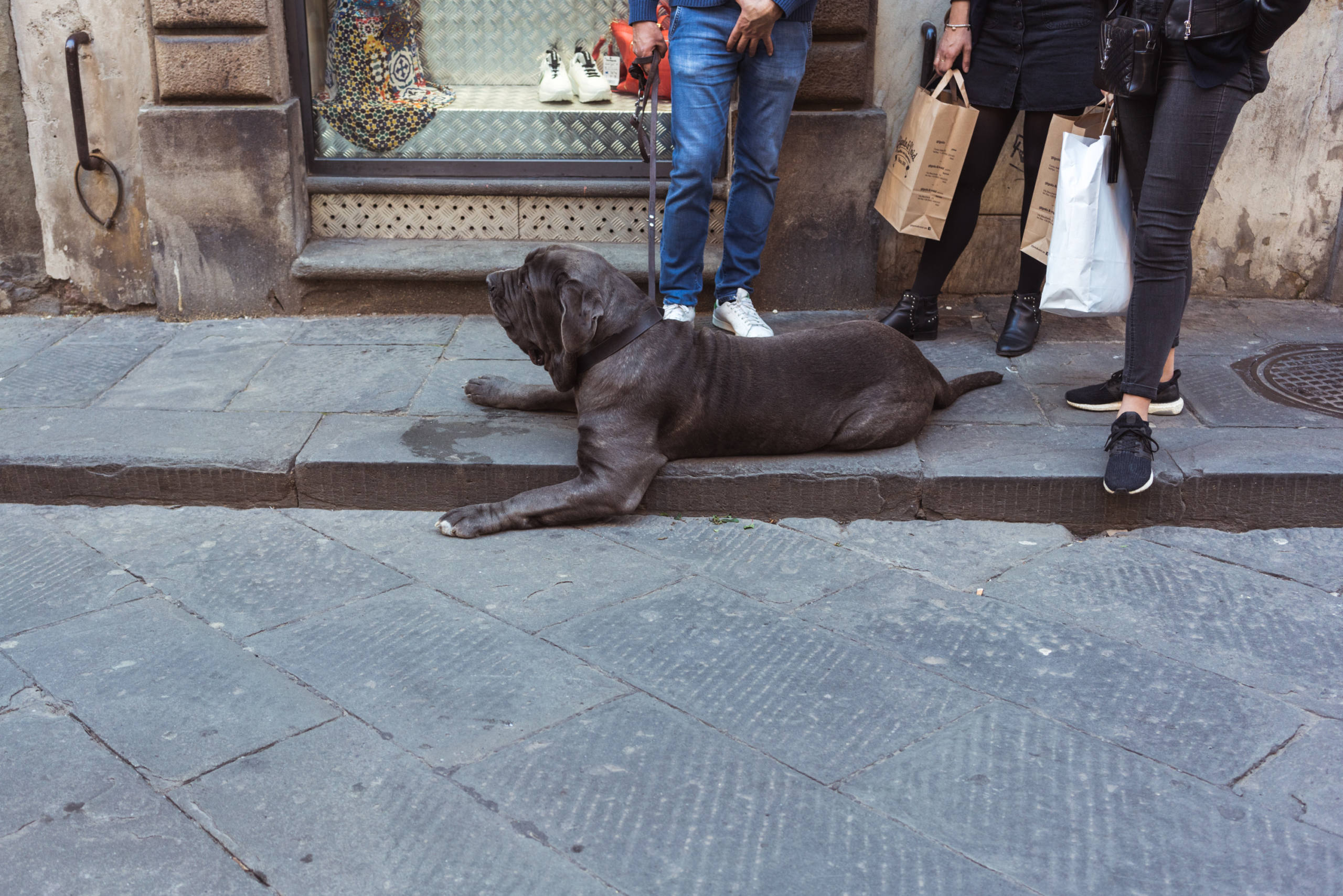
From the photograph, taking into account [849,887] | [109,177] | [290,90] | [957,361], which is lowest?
[849,887]

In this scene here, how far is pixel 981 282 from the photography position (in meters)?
5.96

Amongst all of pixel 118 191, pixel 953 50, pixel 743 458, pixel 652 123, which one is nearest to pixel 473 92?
pixel 652 123

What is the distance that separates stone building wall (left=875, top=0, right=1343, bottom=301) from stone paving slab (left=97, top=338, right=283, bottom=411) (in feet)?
10.2

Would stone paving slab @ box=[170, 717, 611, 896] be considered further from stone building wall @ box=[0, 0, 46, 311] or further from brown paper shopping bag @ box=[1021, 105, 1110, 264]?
stone building wall @ box=[0, 0, 46, 311]

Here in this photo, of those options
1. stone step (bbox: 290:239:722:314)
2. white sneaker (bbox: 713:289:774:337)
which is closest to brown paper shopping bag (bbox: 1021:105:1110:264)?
white sneaker (bbox: 713:289:774:337)

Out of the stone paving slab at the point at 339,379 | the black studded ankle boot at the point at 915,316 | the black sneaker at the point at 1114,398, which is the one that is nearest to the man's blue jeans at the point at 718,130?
the black studded ankle boot at the point at 915,316

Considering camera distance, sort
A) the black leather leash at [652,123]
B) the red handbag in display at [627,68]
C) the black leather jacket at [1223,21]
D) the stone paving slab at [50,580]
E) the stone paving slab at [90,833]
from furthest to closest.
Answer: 1. the red handbag in display at [627,68]
2. the black leather leash at [652,123]
3. the black leather jacket at [1223,21]
4. the stone paving slab at [50,580]
5. the stone paving slab at [90,833]

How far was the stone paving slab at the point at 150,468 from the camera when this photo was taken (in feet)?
13.3

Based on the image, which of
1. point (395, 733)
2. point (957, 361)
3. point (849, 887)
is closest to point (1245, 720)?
point (849, 887)

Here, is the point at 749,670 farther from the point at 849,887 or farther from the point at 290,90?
the point at 290,90

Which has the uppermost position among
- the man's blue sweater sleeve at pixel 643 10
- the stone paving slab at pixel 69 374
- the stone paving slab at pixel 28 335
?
the man's blue sweater sleeve at pixel 643 10

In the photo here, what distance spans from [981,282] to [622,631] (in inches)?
138

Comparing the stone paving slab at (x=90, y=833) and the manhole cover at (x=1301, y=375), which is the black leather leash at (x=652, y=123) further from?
the stone paving slab at (x=90, y=833)

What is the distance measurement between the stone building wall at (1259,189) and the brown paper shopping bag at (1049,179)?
3.24 ft
